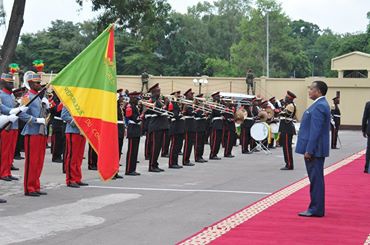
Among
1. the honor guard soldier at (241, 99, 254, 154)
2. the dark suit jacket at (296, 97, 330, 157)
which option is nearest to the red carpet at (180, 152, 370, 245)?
the dark suit jacket at (296, 97, 330, 157)

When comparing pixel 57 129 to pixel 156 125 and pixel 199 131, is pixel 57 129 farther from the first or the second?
pixel 199 131

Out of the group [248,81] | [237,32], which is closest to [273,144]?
[248,81]

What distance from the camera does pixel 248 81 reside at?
49594 millimetres

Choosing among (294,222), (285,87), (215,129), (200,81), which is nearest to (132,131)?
(215,129)

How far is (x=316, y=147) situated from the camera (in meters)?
10.2

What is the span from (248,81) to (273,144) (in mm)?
23133

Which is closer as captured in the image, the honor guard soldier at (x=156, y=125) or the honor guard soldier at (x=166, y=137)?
the honor guard soldier at (x=156, y=125)

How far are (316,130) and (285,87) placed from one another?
4028 centimetres

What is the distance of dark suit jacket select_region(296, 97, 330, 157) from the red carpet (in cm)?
96

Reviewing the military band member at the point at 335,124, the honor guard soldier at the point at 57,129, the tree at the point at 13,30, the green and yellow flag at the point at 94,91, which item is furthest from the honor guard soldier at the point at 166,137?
the military band member at the point at 335,124

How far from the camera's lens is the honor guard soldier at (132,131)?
1564cm

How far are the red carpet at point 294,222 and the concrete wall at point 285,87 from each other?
3435cm

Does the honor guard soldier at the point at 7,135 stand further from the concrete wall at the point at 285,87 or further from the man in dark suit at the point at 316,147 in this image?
the concrete wall at the point at 285,87

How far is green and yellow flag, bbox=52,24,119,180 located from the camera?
34.1 feet
